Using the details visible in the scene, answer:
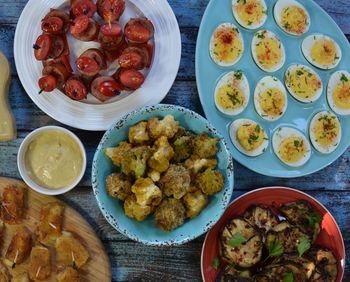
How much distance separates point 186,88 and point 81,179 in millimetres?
638

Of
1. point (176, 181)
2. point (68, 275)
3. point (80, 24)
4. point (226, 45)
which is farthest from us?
point (226, 45)

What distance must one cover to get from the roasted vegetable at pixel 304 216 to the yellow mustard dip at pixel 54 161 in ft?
3.05

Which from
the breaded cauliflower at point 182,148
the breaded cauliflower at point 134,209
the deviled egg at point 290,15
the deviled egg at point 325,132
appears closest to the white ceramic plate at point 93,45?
the breaded cauliflower at point 182,148

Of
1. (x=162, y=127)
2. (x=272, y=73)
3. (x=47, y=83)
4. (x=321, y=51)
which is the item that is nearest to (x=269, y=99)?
(x=272, y=73)

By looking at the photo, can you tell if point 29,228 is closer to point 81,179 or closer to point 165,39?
point 81,179

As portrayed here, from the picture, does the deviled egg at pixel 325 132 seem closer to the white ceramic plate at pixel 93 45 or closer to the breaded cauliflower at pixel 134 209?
the white ceramic plate at pixel 93 45

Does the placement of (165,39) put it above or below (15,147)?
above

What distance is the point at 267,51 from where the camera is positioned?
2.42 metres

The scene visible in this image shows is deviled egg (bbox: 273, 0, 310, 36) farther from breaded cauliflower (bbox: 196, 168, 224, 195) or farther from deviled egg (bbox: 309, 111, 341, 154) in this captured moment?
breaded cauliflower (bbox: 196, 168, 224, 195)

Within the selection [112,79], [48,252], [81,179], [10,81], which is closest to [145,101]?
[112,79]

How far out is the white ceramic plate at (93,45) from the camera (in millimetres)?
2275

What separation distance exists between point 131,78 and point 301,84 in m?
0.79

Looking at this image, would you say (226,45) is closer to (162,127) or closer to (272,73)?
(272,73)

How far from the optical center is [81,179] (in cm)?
240
